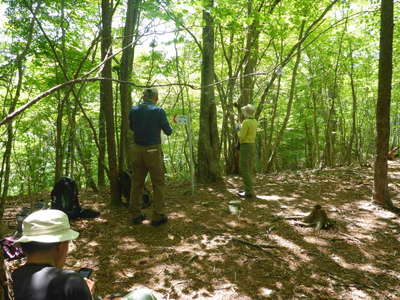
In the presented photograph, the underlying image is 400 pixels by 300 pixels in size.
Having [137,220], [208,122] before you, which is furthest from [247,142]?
[137,220]

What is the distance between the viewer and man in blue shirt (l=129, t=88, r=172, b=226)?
496 centimetres

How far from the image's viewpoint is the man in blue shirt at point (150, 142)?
4.96 metres

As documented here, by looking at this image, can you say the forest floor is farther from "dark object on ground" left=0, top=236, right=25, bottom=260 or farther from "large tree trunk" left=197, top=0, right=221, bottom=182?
"large tree trunk" left=197, top=0, right=221, bottom=182

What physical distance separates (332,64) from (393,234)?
15411 millimetres

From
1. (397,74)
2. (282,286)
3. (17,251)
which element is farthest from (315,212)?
(397,74)

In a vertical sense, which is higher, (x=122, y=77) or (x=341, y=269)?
(x=122, y=77)

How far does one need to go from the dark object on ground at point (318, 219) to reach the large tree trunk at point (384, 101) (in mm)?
1723

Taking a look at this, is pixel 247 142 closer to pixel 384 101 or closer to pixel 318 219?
pixel 318 219

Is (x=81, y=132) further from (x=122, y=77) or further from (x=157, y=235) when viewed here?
(x=157, y=235)

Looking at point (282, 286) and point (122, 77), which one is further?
point (122, 77)

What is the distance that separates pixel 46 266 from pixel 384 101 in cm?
631

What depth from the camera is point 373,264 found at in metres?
3.80

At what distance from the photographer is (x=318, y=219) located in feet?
16.4

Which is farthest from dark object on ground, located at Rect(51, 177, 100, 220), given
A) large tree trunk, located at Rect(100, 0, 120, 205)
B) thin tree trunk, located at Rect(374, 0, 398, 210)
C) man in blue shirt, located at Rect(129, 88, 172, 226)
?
thin tree trunk, located at Rect(374, 0, 398, 210)
